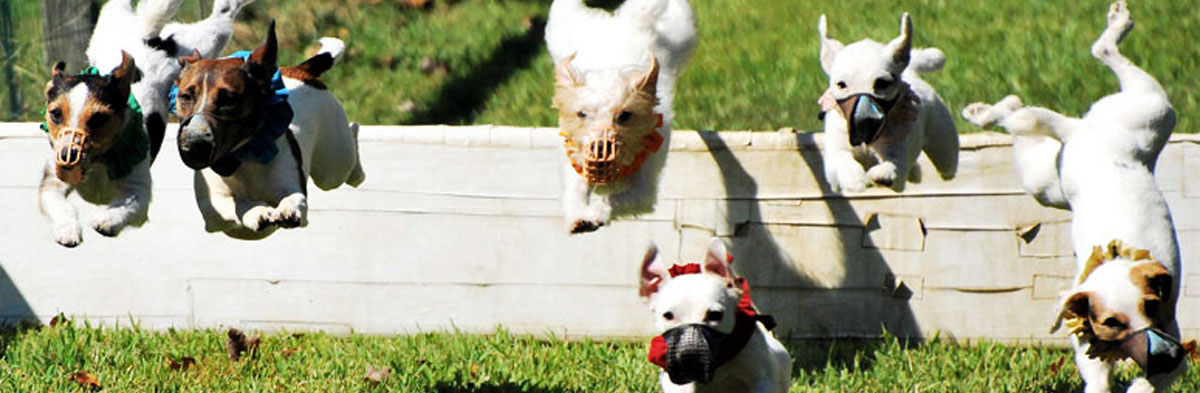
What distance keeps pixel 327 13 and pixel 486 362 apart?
403 cm

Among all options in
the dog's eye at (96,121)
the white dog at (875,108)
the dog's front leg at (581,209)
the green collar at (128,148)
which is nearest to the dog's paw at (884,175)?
the white dog at (875,108)

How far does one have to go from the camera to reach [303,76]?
626 cm

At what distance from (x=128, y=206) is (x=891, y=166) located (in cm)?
263

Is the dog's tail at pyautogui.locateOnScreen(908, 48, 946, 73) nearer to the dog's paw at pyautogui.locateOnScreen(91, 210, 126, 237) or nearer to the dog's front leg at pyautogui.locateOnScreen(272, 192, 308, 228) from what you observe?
the dog's front leg at pyautogui.locateOnScreen(272, 192, 308, 228)

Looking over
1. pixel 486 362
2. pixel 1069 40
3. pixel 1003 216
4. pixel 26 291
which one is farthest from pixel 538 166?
pixel 1069 40

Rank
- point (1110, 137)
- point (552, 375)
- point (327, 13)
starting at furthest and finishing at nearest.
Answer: point (327, 13) < point (552, 375) < point (1110, 137)

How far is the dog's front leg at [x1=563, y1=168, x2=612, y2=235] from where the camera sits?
6109 millimetres

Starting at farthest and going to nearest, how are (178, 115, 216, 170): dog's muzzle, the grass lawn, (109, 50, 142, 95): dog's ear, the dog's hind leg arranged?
the grass lawn → the dog's hind leg → (109, 50, 142, 95): dog's ear → (178, 115, 216, 170): dog's muzzle

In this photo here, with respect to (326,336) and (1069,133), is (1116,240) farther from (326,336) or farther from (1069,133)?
(326,336)

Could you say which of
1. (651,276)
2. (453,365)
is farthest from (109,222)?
(453,365)

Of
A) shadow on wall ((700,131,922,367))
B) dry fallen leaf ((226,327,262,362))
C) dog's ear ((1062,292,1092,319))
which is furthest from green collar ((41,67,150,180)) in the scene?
shadow on wall ((700,131,922,367))

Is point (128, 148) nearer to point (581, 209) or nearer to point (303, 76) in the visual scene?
point (303, 76)

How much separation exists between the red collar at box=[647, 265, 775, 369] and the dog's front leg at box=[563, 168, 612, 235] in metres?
0.33

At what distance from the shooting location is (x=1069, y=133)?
6410mm
